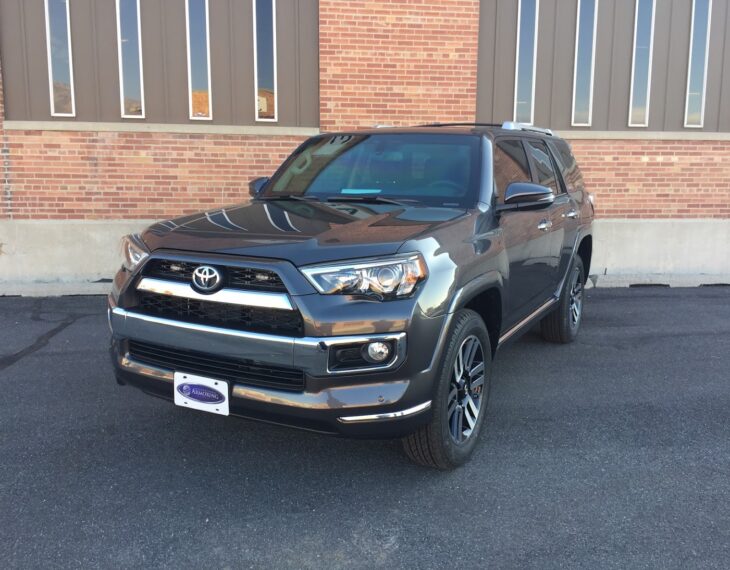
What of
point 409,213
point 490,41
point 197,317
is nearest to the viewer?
point 197,317

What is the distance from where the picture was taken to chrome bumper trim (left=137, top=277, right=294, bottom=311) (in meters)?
2.88

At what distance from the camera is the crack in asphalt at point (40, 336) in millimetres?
5371

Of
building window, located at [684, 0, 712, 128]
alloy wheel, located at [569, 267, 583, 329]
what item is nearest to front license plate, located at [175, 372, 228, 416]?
alloy wheel, located at [569, 267, 583, 329]

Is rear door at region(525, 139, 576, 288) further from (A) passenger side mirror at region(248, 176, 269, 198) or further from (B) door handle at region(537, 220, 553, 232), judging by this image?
(A) passenger side mirror at region(248, 176, 269, 198)

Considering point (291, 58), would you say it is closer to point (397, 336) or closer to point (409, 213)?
point (409, 213)

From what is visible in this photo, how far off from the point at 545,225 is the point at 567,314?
1328mm

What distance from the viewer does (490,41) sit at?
8.98 meters

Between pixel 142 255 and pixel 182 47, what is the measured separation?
6008 mm

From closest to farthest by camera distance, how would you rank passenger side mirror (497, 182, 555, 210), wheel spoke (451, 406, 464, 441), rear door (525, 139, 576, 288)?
wheel spoke (451, 406, 464, 441) → passenger side mirror (497, 182, 555, 210) → rear door (525, 139, 576, 288)

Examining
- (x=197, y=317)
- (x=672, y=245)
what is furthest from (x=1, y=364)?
(x=672, y=245)

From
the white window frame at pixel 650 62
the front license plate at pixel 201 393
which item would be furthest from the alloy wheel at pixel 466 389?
the white window frame at pixel 650 62

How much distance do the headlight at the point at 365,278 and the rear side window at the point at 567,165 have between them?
3.24m

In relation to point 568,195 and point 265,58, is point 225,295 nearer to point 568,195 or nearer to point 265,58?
point 568,195

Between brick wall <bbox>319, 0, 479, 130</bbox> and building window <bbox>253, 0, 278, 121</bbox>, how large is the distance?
646 mm
